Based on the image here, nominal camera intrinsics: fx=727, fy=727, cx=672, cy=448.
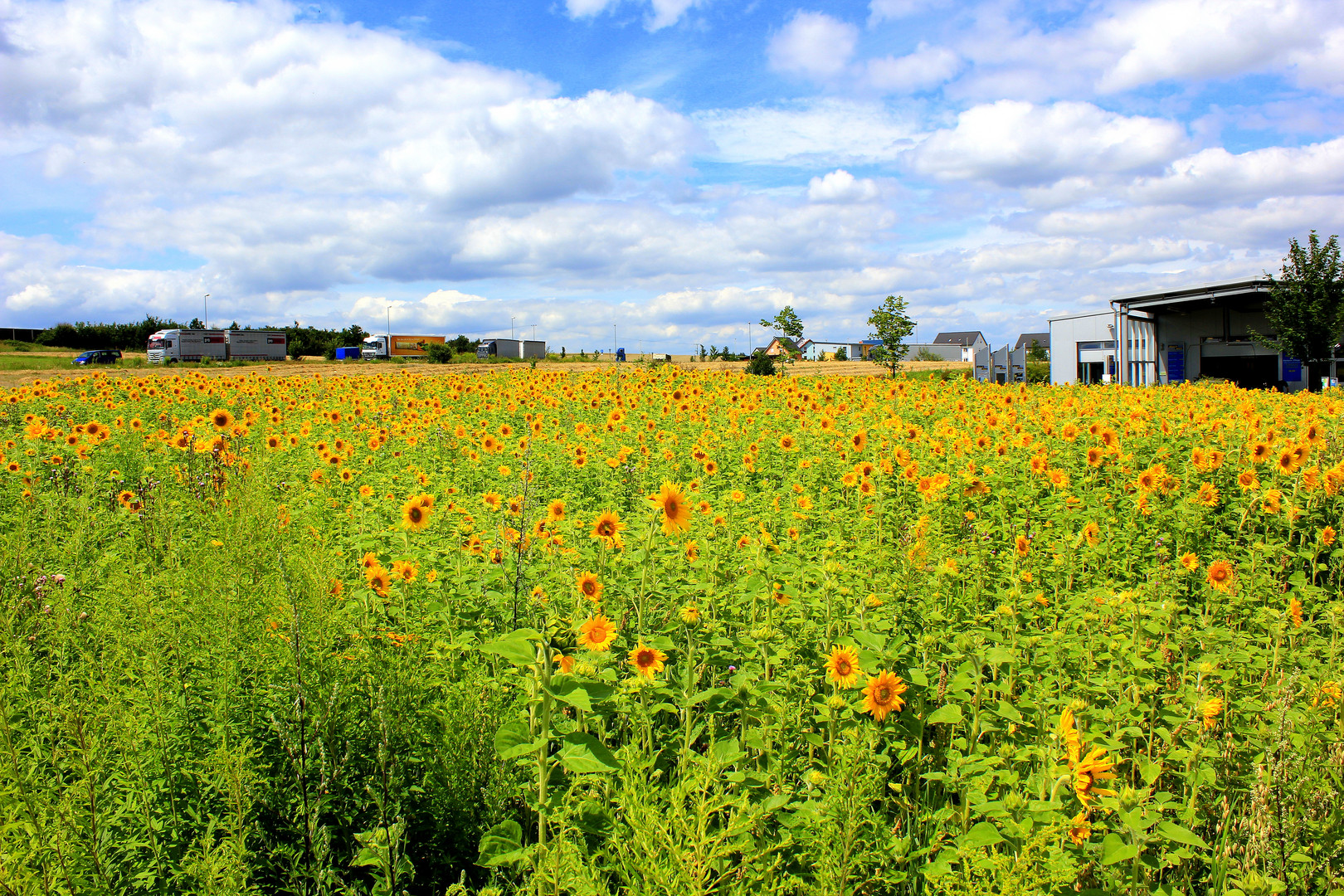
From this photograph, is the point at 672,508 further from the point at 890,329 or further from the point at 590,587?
the point at 890,329

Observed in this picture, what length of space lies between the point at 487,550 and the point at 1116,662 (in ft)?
9.15

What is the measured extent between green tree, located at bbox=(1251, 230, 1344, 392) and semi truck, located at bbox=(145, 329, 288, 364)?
58019mm

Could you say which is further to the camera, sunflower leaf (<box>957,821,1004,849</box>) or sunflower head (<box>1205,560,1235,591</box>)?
sunflower head (<box>1205,560,1235,591</box>)

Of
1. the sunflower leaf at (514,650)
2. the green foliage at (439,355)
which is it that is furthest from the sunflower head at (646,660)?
the green foliage at (439,355)

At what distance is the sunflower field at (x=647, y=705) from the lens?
6.08ft

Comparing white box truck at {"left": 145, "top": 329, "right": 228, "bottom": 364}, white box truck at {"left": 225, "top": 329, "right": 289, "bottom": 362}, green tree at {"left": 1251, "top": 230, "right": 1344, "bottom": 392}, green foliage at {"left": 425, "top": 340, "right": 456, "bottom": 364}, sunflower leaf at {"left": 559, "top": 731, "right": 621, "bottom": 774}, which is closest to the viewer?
sunflower leaf at {"left": 559, "top": 731, "right": 621, "bottom": 774}

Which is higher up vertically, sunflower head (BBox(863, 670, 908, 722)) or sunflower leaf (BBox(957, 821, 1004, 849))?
sunflower head (BBox(863, 670, 908, 722))

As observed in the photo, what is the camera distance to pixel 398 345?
70.2 m

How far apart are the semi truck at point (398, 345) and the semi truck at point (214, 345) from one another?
8603mm

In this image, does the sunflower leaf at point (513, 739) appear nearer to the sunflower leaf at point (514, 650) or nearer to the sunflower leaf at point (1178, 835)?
the sunflower leaf at point (514, 650)

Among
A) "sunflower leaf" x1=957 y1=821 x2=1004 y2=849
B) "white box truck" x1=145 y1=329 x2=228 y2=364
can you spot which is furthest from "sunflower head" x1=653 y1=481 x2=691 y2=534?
"white box truck" x1=145 y1=329 x2=228 y2=364

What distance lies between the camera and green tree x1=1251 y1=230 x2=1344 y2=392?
2586 centimetres

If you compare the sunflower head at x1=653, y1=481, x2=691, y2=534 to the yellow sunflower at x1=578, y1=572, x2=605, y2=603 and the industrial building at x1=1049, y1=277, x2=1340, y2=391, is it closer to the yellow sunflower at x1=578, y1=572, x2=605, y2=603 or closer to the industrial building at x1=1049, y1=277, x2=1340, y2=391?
the yellow sunflower at x1=578, y1=572, x2=605, y2=603

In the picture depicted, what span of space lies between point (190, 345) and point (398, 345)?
19295 millimetres
